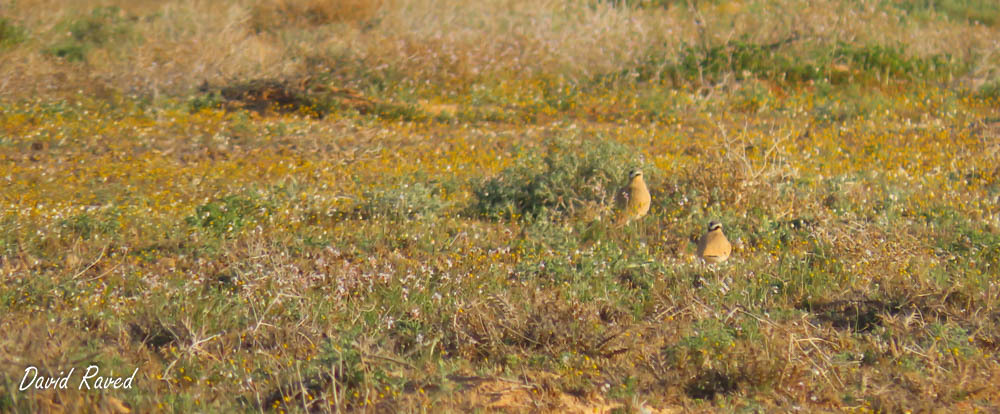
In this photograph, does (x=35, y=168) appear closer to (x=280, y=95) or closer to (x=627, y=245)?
(x=280, y=95)

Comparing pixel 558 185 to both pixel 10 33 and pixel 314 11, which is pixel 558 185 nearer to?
pixel 10 33

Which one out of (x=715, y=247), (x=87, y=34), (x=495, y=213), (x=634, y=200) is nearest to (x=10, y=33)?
(x=87, y=34)

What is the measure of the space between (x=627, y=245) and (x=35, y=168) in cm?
582

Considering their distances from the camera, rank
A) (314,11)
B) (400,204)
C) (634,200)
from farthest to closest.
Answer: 1. (314,11)
2. (400,204)
3. (634,200)

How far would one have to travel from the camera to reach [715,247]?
559 centimetres

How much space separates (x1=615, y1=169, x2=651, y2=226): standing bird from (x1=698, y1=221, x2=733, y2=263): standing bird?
1027 mm

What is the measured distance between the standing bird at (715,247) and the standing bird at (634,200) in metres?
1.03

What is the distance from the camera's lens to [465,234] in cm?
616

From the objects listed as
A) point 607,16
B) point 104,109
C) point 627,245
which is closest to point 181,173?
point 104,109

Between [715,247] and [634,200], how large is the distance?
115 centimetres

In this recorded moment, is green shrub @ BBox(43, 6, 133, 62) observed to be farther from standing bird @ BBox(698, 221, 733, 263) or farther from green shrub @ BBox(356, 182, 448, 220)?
standing bird @ BBox(698, 221, 733, 263)

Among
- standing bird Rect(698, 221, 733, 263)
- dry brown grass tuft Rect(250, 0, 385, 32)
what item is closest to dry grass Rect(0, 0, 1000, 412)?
standing bird Rect(698, 221, 733, 263)

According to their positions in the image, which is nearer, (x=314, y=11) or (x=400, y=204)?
(x=400, y=204)

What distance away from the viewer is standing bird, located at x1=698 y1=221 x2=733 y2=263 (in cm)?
559
